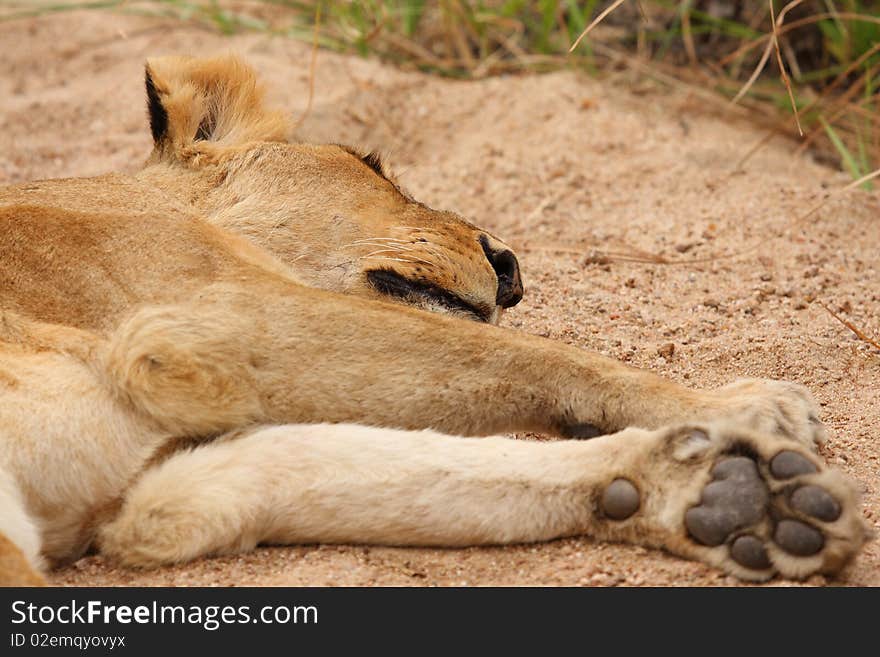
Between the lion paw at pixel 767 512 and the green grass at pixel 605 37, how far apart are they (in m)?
3.74

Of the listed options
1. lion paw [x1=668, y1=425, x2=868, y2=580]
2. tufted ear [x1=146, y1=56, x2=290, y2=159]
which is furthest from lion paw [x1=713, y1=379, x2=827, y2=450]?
tufted ear [x1=146, y1=56, x2=290, y2=159]

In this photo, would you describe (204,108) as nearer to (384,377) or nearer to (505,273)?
(505,273)

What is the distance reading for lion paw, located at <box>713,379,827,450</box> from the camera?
2.44 meters

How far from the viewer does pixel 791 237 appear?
4387mm

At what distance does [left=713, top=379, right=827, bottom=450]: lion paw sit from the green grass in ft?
10.9

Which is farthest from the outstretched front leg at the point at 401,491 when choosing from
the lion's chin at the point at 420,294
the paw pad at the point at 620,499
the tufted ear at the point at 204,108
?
the tufted ear at the point at 204,108

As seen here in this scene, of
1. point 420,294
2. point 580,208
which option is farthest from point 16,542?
point 580,208

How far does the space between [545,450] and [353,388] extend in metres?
0.43

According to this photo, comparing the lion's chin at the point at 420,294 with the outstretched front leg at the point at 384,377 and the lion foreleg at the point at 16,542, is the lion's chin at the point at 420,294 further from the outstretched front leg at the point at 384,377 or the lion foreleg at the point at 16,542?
the lion foreleg at the point at 16,542

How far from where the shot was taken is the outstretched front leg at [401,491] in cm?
232

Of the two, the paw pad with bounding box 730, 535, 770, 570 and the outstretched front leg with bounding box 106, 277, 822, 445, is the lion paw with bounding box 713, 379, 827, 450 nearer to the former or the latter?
the outstretched front leg with bounding box 106, 277, 822, 445

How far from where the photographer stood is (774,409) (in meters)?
2.48

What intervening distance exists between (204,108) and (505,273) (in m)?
1.00

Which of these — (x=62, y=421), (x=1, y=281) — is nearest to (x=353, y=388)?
(x=62, y=421)
